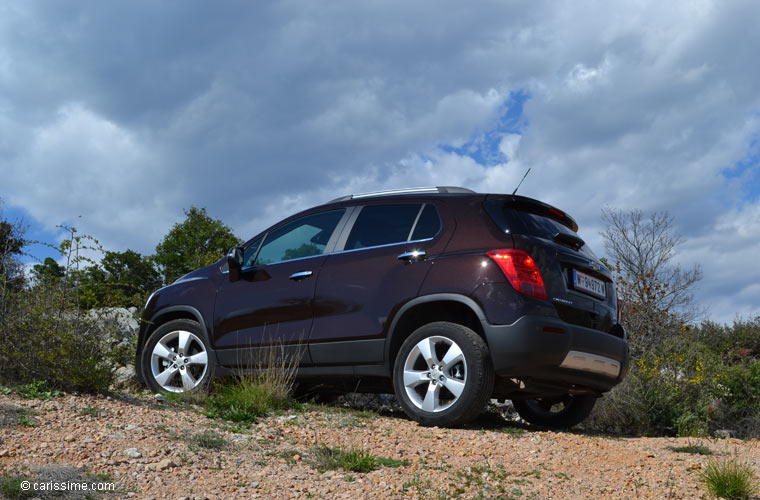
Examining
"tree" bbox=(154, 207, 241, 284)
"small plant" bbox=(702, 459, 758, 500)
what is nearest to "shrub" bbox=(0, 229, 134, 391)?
"small plant" bbox=(702, 459, 758, 500)

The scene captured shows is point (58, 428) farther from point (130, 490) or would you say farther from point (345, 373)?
point (345, 373)

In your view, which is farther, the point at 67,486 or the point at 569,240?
the point at 569,240

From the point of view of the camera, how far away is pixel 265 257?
6891mm

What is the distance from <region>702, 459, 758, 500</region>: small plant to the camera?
403cm

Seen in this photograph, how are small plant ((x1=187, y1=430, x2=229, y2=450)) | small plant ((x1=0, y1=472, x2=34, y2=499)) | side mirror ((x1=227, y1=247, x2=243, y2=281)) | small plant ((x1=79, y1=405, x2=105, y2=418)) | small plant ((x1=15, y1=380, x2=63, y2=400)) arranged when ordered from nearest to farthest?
1. small plant ((x1=0, y1=472, x2=34, y2=499))
2. small plant ((x1=187, y1=430, x2=229, y2=450))
3. small plant ((x1=79, y1=405, x2=105, y2=418))
4. small plant ((x1=15, y1=380, x2=63, y2=400))
5. side mirror ((x1=227, y1=247, x2=243, y2=281))

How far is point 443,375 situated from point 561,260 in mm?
1280

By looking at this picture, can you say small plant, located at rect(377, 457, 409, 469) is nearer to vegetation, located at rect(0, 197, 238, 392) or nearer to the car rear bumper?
the car rear bumper

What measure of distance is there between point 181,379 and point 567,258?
3970 mm

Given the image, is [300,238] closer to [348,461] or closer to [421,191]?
[421,191]

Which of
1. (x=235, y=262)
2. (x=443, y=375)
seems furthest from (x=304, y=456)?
(x=235, y=262)

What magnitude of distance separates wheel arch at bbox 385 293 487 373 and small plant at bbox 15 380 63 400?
8.67ft

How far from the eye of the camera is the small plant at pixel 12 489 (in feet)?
11.0

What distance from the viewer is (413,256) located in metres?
5.64

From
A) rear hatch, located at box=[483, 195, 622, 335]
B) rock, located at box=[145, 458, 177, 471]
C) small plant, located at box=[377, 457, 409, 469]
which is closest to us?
rock, located at box=[145, 458, 177, 471]
